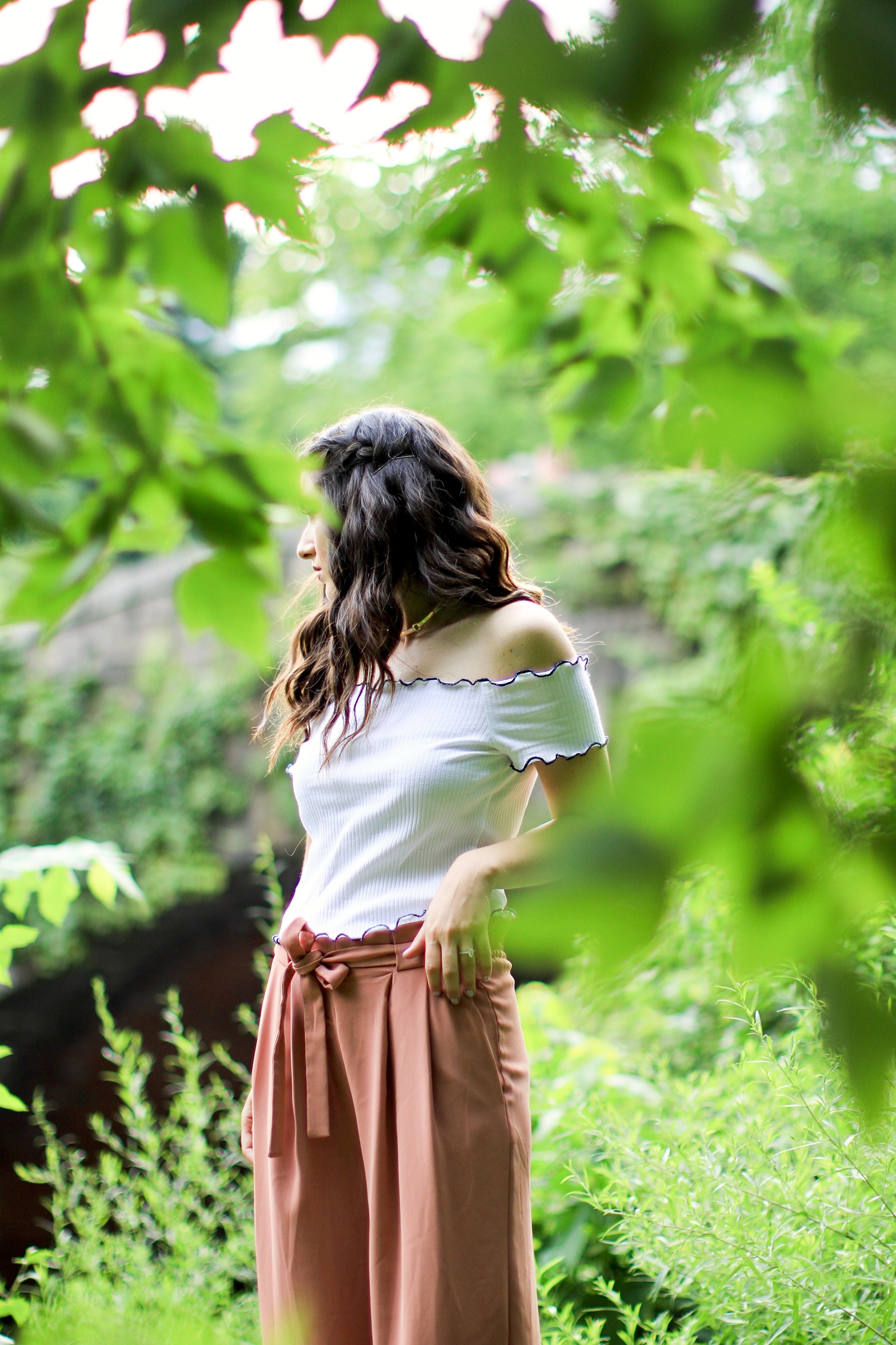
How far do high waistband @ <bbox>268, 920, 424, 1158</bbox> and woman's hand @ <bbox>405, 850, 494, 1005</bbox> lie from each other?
47 mm

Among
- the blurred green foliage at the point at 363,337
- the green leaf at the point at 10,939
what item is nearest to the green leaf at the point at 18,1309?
the green leaf at the point at 10,939

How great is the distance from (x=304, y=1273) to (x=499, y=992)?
440mm

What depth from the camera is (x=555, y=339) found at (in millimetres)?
1369

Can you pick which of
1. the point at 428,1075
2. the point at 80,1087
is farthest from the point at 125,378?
the point at 80,1087

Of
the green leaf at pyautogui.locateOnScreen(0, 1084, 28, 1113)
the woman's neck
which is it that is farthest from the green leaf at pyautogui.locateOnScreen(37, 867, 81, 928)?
the woman's neck

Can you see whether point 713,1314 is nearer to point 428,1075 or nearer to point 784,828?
point 428,1075

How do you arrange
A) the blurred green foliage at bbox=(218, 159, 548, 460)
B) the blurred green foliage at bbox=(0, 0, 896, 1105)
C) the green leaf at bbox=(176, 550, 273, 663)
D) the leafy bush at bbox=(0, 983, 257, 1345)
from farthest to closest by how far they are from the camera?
the blurred green foliage at bbox=(218, 159, 548, 460) < the leafy bush at bbox=(0, 983, 257, 1345) < the green leaf at bbox=(176, 550, 273, 663) < the blurred green foliage at bbox=(0, 0, 896, 1105)

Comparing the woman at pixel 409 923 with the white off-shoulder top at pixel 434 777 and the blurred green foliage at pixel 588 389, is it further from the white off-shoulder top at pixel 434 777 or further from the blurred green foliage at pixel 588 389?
the blurred green foliage at pixel 588 389

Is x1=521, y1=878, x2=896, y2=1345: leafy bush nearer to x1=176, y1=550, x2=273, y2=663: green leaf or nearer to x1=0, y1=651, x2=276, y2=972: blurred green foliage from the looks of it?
x1=176, y1=550, x2=273, y2=663: green leaf

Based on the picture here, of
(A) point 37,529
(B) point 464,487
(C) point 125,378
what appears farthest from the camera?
(B) point 464,487

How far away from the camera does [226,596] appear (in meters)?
0.70

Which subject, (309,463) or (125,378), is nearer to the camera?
(309,463)

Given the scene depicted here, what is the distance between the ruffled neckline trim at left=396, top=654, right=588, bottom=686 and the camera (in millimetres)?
1342

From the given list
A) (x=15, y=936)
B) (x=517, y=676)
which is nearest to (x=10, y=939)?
(x=15, y=936)
